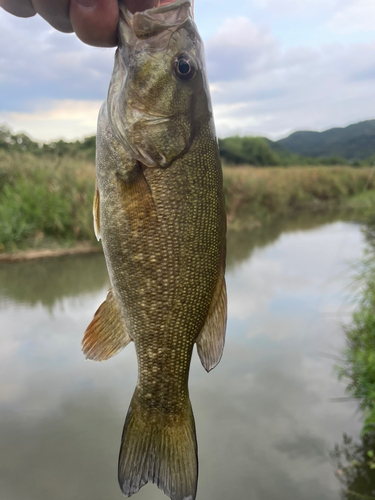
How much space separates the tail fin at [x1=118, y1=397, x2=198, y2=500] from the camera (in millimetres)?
1160

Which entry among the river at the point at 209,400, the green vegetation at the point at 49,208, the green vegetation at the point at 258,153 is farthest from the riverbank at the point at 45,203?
the green vegetation at the point at 258,153

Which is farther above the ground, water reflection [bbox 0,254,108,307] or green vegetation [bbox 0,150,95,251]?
green vegetation [bbox 0,150,95,251]

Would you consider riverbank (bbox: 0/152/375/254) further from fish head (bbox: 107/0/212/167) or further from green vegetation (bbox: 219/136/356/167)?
green vegetation (bbox: 219/136/356/167)

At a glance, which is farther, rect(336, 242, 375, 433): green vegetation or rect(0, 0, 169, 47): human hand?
rect(336, 242, 375, 433): green vegetation

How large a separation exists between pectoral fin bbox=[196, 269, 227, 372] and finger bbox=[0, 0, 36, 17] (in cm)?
112

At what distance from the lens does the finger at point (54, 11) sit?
1.24 m

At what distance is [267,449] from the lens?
4629mm

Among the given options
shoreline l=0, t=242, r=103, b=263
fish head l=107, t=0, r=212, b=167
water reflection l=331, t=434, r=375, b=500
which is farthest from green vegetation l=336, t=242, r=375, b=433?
shoreline l=0, t=242, r=103, b=263

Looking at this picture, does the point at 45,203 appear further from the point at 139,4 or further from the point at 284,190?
the point at 284,190

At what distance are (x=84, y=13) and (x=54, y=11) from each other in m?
0.14

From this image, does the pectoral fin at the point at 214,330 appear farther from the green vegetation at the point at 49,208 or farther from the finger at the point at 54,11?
the green vegetation at the point at 49,208

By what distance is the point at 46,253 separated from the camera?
9.51 metres

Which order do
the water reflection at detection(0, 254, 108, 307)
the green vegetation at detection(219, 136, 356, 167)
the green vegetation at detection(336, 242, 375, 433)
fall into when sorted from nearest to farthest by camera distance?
the green vegetation at detection(336, 242, 375, 433) < the water reflection at detection(0, 254, 108, 307) < the green vegetation at detection(219, 136, 356, 167)

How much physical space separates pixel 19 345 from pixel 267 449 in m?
4.13
